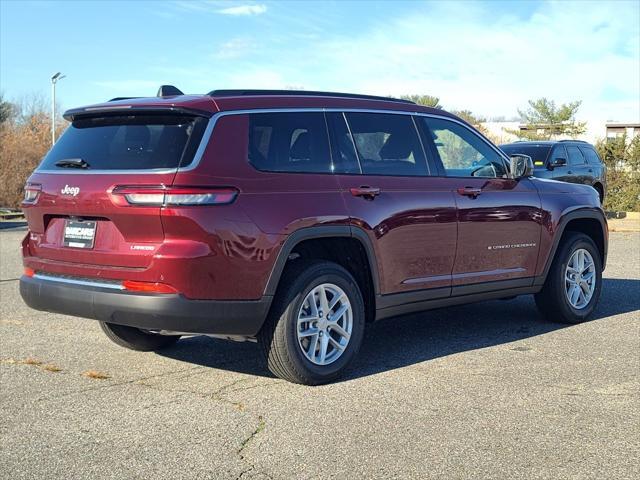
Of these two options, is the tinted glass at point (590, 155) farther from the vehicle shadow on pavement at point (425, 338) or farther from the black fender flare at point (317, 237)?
Answer: the black fender flare at point (317, 237)

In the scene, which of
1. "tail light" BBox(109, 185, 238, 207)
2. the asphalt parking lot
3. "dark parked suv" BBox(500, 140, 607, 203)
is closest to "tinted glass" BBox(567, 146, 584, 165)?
"dark parked suv" BBox(500, 140, 607, 203)

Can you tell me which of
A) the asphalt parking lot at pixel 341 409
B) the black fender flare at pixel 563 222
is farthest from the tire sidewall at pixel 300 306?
the black fender flare at pixel 563 222

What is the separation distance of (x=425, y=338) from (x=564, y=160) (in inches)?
401

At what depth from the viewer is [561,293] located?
23.4 feet

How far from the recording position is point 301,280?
5098 mm

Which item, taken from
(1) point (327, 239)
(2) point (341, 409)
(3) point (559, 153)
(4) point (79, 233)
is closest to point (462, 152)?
(1) point (327, 239)

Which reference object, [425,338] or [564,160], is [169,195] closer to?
[425,338]

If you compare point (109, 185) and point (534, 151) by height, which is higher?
point (534, 151)

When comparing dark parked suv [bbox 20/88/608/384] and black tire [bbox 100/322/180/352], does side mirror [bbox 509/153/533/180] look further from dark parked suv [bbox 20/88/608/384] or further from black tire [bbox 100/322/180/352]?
black tire [bbox 100/322/180/352]

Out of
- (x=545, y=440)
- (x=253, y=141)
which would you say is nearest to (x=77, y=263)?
(x=253, y=141)

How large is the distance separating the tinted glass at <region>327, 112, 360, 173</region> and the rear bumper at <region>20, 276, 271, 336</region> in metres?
1.18

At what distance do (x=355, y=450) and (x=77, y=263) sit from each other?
2226 mm

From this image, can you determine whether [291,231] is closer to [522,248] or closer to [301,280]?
[301,280]

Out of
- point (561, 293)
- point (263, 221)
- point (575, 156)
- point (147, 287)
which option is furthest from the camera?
point (575, 156)
